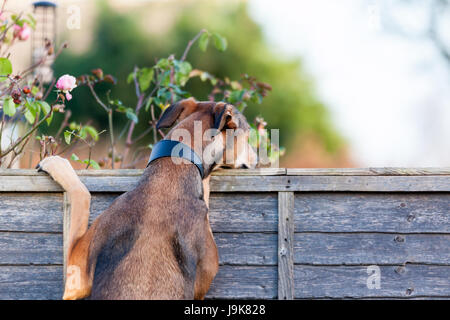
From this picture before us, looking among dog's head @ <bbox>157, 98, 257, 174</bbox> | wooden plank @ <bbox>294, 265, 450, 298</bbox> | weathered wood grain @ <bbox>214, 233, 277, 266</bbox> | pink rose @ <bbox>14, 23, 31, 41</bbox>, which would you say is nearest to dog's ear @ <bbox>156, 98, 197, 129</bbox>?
dog's head @ <bbox>157, 98, 257, 174</bbox>

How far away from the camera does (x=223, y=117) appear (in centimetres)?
321

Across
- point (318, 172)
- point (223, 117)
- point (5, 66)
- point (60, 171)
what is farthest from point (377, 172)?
point (5, 66)

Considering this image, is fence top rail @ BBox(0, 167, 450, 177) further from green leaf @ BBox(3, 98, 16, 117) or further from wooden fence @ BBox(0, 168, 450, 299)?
green leaf @ BBox(3, 98, 16, 117)

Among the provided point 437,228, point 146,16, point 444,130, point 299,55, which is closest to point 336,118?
point 299,55

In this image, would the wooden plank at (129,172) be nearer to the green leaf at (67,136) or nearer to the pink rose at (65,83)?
the green leaf at (67,136)

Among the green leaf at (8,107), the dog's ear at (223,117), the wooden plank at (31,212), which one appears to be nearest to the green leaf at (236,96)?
the dog's ear at (223,117)

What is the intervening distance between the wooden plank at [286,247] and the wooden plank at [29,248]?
1.37 meters

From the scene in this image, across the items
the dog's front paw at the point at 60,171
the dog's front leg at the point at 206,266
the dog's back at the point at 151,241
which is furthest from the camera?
the dog's front paw at the point at 60,171

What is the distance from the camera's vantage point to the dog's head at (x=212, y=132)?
321 cm

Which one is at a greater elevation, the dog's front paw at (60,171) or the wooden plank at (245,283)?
the dog's front paw at (60,171)

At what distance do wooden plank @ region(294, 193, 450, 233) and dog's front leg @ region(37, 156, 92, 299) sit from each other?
1272 millimetres

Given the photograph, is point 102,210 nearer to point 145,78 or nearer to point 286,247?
point 286,247

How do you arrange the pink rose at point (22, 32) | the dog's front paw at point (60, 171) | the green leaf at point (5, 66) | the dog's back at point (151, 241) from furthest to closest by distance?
the pink rose at point (22, 32)
the dog's front paw at point (60, 171)
the green leaf at point (5, 66)
the dog's back at point (151, 241)
